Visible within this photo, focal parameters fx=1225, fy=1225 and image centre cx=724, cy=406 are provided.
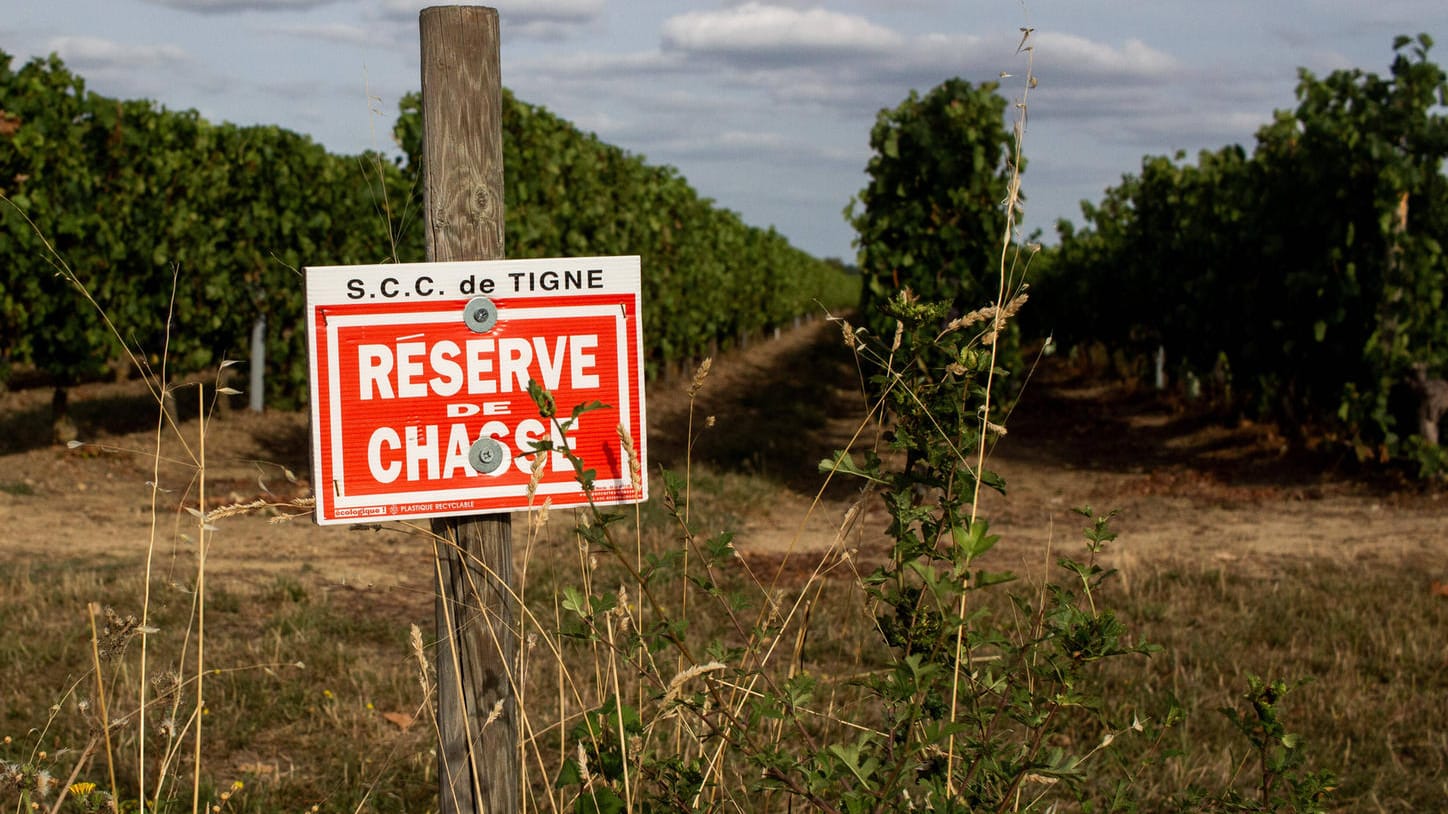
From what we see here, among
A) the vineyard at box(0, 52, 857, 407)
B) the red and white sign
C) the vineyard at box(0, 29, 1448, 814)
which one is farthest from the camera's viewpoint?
the vineyard at box(0, 52, 857, 407)

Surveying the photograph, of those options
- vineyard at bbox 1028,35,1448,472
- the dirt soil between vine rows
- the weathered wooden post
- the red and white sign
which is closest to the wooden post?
the weathered wooden post

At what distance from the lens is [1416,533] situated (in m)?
8.91

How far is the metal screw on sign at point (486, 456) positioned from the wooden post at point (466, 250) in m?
0.15

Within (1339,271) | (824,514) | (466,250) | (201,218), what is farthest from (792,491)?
(466,250)

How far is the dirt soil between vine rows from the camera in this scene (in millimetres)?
8133

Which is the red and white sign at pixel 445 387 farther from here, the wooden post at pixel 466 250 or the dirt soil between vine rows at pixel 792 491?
the dirt soil between vine rows at pixel 792 491

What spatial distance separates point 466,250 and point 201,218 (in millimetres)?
13187

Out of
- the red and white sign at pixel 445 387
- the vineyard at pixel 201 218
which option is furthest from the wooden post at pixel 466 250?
the vineyard at pixel 201 218

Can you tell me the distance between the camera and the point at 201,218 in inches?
570

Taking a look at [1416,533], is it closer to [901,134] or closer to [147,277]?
[901,134]

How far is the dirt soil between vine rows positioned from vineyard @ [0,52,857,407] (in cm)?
117

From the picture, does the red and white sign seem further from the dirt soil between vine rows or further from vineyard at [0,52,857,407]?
vineyard at [0,52,857,407]

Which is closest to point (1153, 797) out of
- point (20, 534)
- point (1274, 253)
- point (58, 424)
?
point (20, 534)

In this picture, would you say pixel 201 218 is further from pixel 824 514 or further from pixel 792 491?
pixel 824 514
